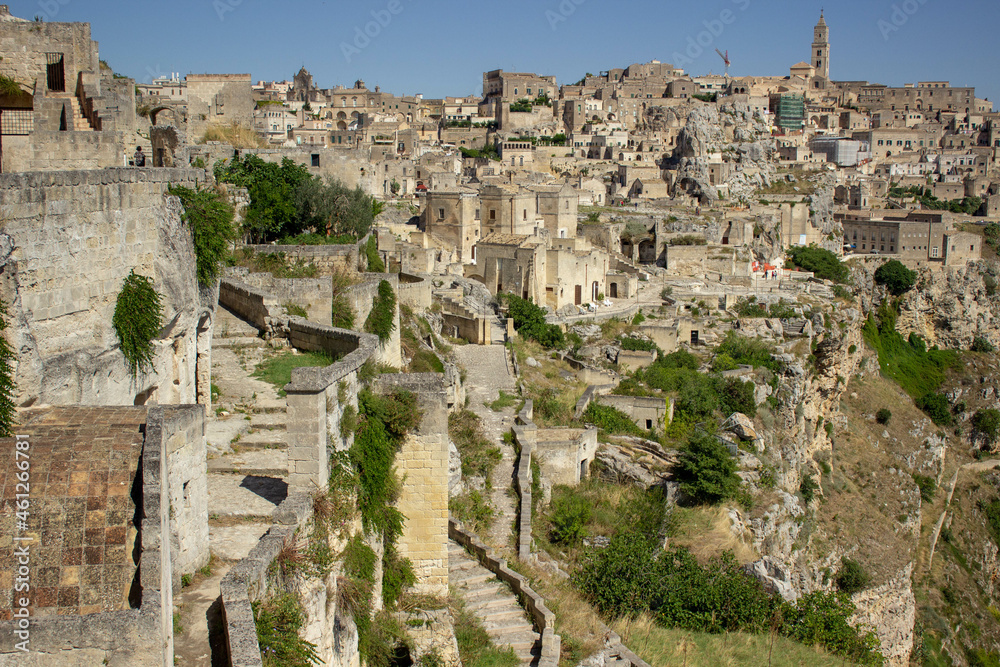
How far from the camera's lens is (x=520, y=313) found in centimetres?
2778

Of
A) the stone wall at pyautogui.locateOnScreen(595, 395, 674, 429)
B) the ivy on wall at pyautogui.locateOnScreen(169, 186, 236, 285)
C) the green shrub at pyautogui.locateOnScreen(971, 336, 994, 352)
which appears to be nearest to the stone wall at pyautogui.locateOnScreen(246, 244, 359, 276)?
the ivy on wall at pyautogui.locateOnScreen(169, 186, 236, 285)

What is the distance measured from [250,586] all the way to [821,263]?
4611 cm

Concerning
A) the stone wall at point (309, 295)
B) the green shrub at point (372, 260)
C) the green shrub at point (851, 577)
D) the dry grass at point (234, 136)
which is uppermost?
the dry grass at point (234, 136)

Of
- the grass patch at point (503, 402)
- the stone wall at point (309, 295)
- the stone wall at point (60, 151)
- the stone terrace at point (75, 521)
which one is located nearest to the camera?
the stone terrace at point (75, 521)

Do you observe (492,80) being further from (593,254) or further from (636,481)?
(636,481)

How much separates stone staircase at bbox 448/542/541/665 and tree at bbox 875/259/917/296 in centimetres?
4370

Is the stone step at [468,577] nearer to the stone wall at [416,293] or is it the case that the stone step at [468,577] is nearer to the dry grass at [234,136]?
the stone wall at [416,293]

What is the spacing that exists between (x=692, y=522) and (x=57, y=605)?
45.8ft

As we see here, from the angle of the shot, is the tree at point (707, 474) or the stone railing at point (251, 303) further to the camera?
the tree at point (707, 474)

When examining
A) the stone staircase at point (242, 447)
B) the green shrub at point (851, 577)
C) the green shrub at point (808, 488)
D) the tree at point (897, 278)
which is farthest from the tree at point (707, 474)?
the tree at point (897, 278)

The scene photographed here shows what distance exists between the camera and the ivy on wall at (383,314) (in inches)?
540

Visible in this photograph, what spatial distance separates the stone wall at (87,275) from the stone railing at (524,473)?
589 cm

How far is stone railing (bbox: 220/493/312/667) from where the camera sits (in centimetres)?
480

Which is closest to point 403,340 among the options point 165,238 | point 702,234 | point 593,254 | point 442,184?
point 165,238
